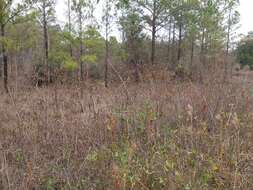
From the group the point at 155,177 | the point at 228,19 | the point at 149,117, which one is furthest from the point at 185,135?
the point at 228,19

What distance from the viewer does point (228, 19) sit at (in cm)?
→ 2328

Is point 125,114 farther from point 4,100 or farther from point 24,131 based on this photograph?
point 4,100

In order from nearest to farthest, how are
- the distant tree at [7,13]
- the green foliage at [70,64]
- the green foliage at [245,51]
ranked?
the distant tree at [7,13], the green foliage at [70,64], the green foliage at [245,51]

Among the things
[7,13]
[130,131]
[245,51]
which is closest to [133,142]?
[130,131]

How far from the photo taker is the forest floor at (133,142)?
254 cm

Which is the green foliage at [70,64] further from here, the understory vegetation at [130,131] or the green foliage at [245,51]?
the green foliage at [245,51]

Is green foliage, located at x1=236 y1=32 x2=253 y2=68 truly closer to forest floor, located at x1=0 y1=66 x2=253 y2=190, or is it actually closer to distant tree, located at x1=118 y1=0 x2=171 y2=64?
distant tree, located at x1=118 y1=0 x2=171 y2=64

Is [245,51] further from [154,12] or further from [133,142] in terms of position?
[133,142]

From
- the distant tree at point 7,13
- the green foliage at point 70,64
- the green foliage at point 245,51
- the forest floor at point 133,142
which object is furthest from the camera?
the green foliage at point 245,51

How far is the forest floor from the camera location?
2535 mm

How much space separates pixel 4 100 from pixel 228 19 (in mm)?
22894

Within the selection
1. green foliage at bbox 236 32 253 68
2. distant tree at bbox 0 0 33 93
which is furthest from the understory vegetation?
green foliage at bbox 236 32 253 68

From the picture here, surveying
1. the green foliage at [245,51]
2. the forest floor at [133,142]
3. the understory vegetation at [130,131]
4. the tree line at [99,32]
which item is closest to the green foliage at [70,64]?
the tree line at [99,32]

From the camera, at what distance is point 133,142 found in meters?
3.22
